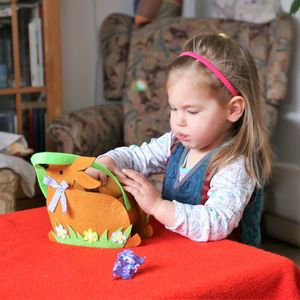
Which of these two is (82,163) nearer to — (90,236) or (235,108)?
(90,236)

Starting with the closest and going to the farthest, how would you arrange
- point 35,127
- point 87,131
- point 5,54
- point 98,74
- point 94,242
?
point 94,242 → point 87,131 → point 5,54 → point 35,127 → point 98,74

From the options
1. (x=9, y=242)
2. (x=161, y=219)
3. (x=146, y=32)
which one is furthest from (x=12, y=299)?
(x=146, y=32)

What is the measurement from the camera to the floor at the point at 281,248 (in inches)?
105

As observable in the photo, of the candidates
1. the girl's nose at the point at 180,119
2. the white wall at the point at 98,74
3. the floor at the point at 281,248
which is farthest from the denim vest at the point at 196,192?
the white wall at the point at 98,74

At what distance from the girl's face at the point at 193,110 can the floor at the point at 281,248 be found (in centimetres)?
155

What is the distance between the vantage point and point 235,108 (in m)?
1.24

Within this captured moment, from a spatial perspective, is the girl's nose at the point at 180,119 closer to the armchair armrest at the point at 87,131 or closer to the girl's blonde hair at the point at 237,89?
the girl's blonde hair at the point at 237,89

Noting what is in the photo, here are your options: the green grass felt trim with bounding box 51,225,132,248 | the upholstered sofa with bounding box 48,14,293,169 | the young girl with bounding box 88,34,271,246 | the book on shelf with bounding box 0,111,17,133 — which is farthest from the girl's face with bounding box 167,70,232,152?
the book on shelf with bounding box 0,111,17,133

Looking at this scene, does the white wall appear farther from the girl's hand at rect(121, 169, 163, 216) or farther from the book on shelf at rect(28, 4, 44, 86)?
the girl's hand at rect(121, 169, 163, 216)

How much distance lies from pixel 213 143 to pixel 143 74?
66.6 inches

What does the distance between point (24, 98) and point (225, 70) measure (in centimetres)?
174

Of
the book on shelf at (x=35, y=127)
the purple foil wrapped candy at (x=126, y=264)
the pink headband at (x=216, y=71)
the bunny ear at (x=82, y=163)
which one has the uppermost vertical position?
the pink headband at (x=216, y=71)

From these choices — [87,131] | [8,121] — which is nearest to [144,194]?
[87,131]

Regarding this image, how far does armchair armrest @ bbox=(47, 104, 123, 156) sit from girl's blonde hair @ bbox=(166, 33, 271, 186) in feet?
4.38
